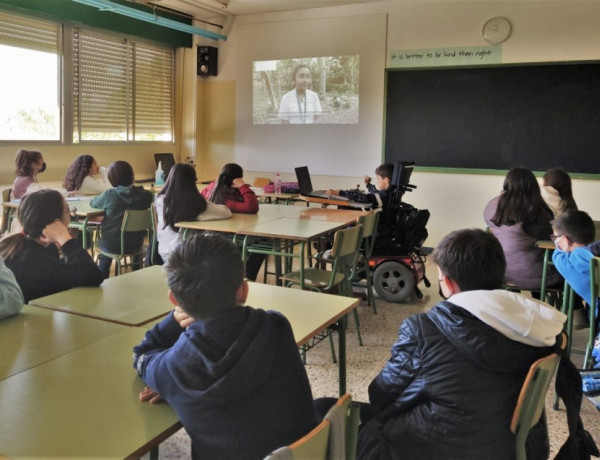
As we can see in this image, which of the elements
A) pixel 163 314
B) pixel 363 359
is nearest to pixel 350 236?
pixel 363 359

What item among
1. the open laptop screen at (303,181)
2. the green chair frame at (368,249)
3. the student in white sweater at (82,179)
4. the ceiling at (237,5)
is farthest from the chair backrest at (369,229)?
the ceiling at (237,5)

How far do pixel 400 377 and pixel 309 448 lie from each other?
55cm

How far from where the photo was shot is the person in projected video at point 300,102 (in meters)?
7.46

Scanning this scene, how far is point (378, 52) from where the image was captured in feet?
22.7

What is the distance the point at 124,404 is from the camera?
1.41 m

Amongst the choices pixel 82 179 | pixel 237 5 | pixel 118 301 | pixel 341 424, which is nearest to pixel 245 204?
pixel 82 179

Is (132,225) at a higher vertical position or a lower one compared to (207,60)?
lower

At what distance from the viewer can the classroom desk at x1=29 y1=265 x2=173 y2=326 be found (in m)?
2.09

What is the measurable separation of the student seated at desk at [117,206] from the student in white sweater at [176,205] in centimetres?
62

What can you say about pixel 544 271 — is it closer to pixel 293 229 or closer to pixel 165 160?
pixel 293 229

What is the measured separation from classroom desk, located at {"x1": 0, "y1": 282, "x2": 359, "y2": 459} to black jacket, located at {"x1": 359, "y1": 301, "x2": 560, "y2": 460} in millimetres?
401

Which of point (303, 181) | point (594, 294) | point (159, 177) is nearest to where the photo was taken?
point (594, 294)

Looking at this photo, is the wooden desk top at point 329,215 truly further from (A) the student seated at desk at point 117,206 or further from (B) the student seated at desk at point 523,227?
(A) the student seated at desk at point 117,206

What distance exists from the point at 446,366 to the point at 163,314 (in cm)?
106
